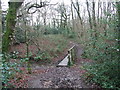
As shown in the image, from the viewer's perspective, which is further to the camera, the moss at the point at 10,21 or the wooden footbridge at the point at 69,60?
the moss at the point at 10,21

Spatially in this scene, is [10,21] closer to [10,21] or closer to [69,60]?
[10,21]

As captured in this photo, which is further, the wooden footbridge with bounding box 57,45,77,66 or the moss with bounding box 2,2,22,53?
the moss with bounding box 2,2,22,53

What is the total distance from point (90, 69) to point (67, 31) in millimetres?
17070

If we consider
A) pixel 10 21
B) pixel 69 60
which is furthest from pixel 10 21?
pixel 69 60

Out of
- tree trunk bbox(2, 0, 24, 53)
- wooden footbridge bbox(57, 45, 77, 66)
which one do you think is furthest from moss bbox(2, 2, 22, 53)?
wooden footbridge bbox(57, 45, 77, 66)

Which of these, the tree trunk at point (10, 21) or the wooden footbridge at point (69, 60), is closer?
the wooden footbridge at point (69, 60)

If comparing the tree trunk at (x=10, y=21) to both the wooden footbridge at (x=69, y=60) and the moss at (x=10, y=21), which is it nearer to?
the moss at (x=10, y=21)

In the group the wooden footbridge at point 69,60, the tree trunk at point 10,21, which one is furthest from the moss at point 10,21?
the wooden footbridge at point 69,60

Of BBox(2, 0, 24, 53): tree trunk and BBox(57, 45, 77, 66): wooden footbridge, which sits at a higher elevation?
BBox(2, 0, 24, 53): tree trunk

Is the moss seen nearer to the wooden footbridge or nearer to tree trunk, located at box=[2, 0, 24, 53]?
tree trunk, located at box=[2, 0, 24, 53]

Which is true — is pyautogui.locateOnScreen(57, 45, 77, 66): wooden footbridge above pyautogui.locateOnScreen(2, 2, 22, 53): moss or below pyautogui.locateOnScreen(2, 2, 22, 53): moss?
below

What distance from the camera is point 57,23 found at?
26188mm

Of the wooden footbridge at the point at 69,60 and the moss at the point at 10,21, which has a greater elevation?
the moss at the point at 10,21

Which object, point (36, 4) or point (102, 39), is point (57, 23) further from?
point (102, 39)
